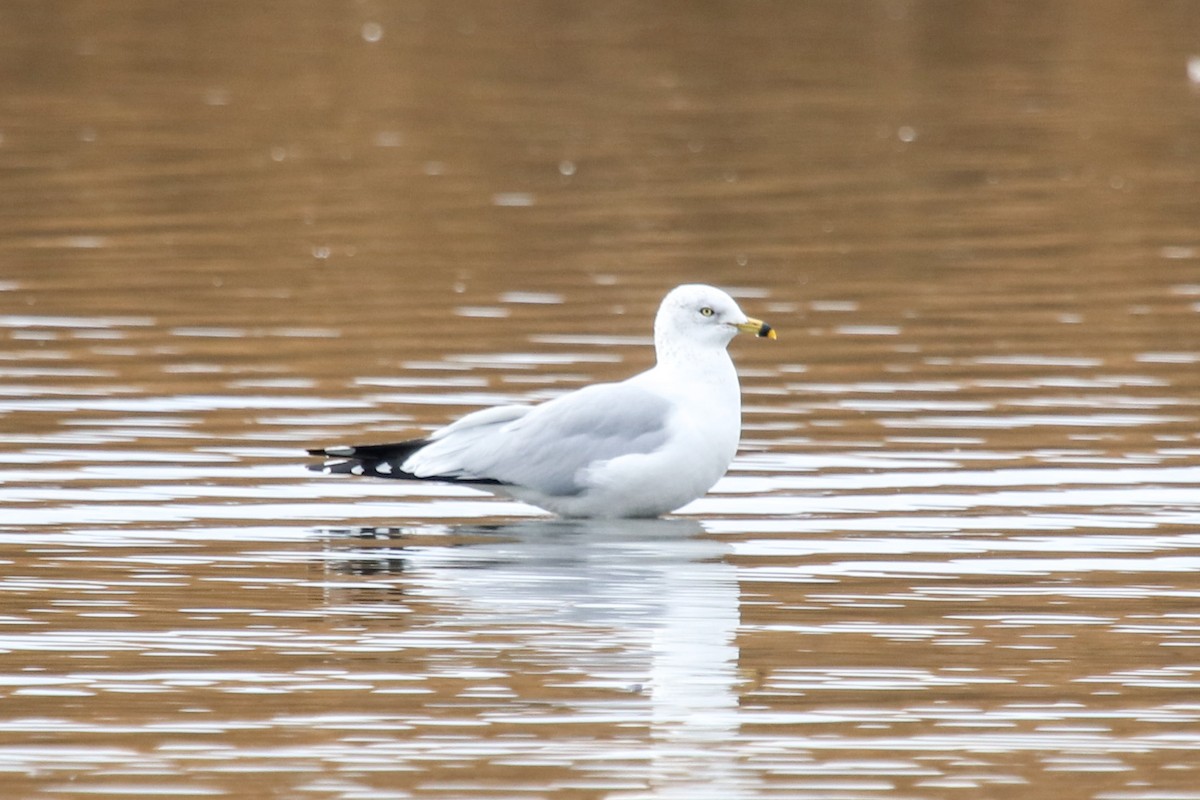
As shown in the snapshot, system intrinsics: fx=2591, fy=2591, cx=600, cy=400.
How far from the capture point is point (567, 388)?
35.5ft

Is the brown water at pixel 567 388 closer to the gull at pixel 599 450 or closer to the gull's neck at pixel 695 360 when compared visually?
the gull at pixel 599 450

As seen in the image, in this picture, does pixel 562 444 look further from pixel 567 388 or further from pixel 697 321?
pixel 567 388

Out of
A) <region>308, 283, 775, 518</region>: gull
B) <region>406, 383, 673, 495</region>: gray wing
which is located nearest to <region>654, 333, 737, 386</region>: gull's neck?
<region>308, 283, 775, 518</region>: gull

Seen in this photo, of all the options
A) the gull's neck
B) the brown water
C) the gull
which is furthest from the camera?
the gull's neck

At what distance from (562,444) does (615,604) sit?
139cm

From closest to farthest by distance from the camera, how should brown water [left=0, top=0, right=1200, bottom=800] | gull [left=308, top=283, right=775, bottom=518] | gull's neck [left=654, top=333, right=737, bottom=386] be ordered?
brown water [left=0, top=0, right=1200, bottom=800] → gull [left=308, top=283, right=775, bottom=518] → gull's neck [left=654, top=333, right=737, bottom=386]

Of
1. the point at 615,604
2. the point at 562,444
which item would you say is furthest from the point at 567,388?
the point at 615,604

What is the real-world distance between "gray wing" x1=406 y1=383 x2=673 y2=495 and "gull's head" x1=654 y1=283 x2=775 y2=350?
30 centimetres

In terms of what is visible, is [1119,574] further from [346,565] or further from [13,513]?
[13,513]

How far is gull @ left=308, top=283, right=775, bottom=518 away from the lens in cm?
846

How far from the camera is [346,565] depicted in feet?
25.9

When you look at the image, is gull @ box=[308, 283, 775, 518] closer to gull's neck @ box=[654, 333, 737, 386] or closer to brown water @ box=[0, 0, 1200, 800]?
gull's neck @ box=[654, 333, 737, 386]

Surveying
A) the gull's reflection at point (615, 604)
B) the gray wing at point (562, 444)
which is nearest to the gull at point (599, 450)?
the gray wing at point (562, 444)

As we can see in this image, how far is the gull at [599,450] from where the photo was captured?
27.8 ft
